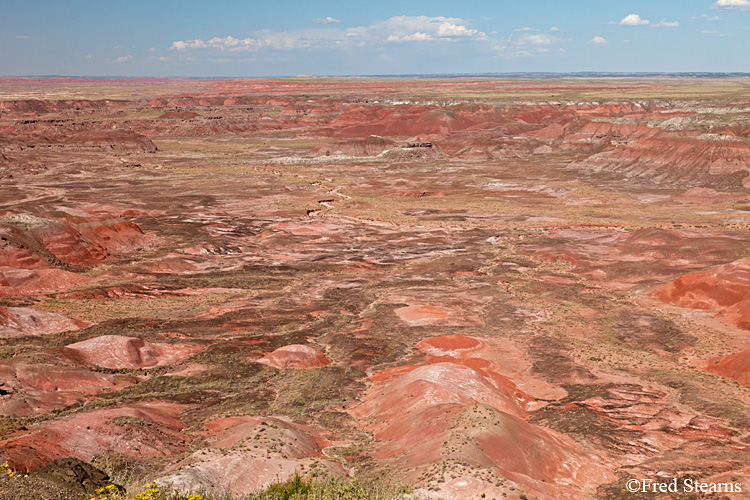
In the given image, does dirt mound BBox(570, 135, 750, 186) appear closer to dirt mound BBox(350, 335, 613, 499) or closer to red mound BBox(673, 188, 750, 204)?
red mound BBox(673, 188, 750, 204)

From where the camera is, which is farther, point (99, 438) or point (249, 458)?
point (99, 438)

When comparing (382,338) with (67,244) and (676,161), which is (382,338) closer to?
(67,244)

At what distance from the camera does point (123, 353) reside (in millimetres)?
34531

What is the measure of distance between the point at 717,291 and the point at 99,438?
1562 inches

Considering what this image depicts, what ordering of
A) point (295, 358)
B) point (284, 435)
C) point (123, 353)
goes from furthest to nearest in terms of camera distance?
point (295, 358), point (123, 353), point (284, 435)

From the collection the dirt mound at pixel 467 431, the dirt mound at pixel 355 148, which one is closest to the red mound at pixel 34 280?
the dirt mound at pixel 467 431

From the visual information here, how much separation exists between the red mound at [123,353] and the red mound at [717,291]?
110 ft

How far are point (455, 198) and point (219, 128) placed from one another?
358 feet

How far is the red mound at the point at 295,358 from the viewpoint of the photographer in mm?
35281

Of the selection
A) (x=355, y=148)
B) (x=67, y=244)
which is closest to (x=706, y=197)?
(x=355, y=148)

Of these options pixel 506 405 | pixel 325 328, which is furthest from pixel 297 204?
pixel 506 405

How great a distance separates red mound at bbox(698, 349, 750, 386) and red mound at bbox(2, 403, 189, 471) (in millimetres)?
26924

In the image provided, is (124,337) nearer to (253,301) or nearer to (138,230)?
(253,301)

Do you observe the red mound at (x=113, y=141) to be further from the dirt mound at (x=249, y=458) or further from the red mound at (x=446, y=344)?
the dirt mound at (x=249, y=458)
